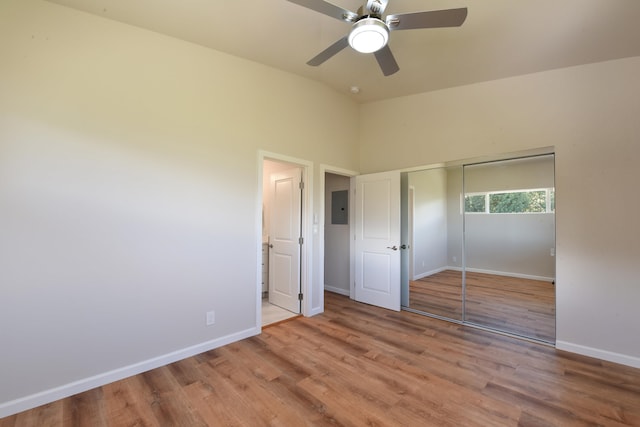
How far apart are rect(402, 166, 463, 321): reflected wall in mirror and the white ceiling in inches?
54.7

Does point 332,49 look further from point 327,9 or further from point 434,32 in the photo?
point 434,32

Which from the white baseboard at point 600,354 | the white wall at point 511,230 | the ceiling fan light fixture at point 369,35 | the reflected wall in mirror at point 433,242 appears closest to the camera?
the ceiling fan light fixture at point 369,35

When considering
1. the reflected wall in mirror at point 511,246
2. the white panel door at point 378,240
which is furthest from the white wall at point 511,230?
the white panel door at point 378,240

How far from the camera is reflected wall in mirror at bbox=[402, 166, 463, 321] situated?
3920mm

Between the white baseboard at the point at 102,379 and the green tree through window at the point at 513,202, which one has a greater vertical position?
the green tree through window at the point at 513,202

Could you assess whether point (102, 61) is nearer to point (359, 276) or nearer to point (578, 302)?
point (359, 276)

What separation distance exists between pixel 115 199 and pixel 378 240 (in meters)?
3.26

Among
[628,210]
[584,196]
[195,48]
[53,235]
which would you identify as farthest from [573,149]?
[53,235]

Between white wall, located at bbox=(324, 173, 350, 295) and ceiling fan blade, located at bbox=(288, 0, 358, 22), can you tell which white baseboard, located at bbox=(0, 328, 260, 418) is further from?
ceiling fan blade, located at bbox=(288, 0, 358, 22)

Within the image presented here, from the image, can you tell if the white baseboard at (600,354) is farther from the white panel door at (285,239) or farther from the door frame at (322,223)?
the white panel door at (285,239)

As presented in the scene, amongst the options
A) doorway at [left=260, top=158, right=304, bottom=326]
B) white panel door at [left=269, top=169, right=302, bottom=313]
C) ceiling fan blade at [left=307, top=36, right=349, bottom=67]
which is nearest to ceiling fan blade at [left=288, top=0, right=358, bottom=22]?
ceiling fan blade at [left=307, top=36, right=349, bottom=67]

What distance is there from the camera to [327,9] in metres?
1.75

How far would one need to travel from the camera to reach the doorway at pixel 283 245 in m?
3.79

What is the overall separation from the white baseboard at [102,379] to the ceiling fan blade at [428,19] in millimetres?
3221
